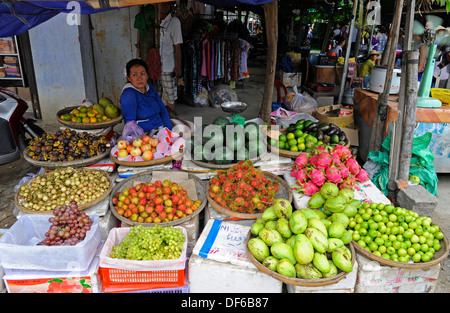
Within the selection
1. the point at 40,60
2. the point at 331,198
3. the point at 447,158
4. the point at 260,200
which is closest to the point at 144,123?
the point at 260,200

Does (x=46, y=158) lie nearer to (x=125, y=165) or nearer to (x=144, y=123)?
(x=125, y=165)

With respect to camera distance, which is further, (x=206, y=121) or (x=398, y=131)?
(x=206, y=121)

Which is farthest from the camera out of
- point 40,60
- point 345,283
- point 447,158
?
point 40,60

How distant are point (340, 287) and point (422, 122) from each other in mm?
2672

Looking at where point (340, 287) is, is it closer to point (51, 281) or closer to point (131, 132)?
point (51, 281)

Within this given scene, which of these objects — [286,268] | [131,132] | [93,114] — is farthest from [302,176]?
[93,114]

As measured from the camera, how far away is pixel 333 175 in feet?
8.87

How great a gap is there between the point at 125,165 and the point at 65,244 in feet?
3.75

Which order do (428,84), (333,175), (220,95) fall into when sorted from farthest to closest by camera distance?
(220,95)
(428,84)
(333,175)

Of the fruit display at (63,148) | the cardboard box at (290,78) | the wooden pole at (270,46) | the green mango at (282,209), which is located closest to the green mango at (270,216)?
the green mango at (282,209)

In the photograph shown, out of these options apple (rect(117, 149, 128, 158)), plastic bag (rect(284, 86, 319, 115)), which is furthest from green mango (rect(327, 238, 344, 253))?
plastic bag (rect(284, 86, 319, 115))

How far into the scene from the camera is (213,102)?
24.7ft

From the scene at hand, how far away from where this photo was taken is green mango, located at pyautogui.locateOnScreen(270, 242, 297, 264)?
1.98 metres

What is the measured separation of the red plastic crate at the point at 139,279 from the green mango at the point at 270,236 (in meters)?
0.59
